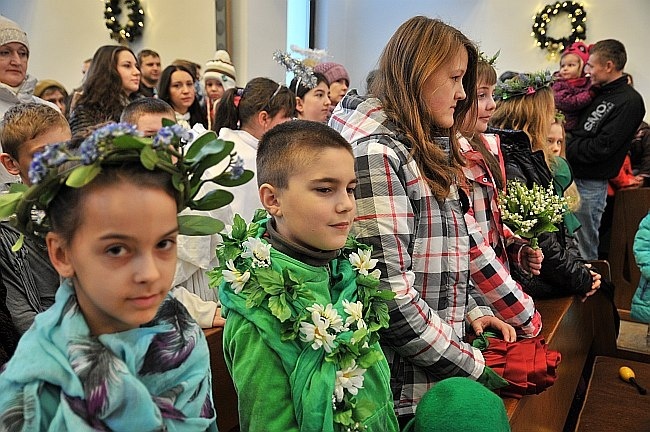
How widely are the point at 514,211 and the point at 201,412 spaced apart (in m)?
1.71

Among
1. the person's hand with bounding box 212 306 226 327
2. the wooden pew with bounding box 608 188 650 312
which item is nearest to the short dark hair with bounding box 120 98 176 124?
the person's hand with bounding box 212 306 226 327

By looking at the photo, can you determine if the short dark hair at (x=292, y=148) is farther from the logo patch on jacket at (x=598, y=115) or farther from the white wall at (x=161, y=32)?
the white wall at (x=161, y=32)

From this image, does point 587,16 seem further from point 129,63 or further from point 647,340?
point 129,63

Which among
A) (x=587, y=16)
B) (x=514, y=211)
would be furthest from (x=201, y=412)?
(x=587, y=16)

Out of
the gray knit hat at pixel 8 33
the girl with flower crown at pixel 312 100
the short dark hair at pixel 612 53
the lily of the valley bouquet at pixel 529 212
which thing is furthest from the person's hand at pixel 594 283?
the gray knit hat at pixel 8 33

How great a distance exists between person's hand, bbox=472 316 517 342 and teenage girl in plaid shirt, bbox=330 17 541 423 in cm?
16

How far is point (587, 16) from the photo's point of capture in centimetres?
750

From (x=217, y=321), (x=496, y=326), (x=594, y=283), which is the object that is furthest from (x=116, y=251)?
(x=594, y=283)

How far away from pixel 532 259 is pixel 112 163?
6.42ft

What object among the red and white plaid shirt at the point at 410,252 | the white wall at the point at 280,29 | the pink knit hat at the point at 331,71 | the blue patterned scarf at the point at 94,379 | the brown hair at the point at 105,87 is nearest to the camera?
the blue patterned scarf at the point at 94,379

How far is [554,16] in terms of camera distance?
7.69 metres

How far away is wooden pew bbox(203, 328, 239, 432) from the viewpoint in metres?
1.98

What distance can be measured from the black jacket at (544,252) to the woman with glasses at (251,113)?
109cm

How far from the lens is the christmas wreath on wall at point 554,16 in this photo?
7480 millimetres
